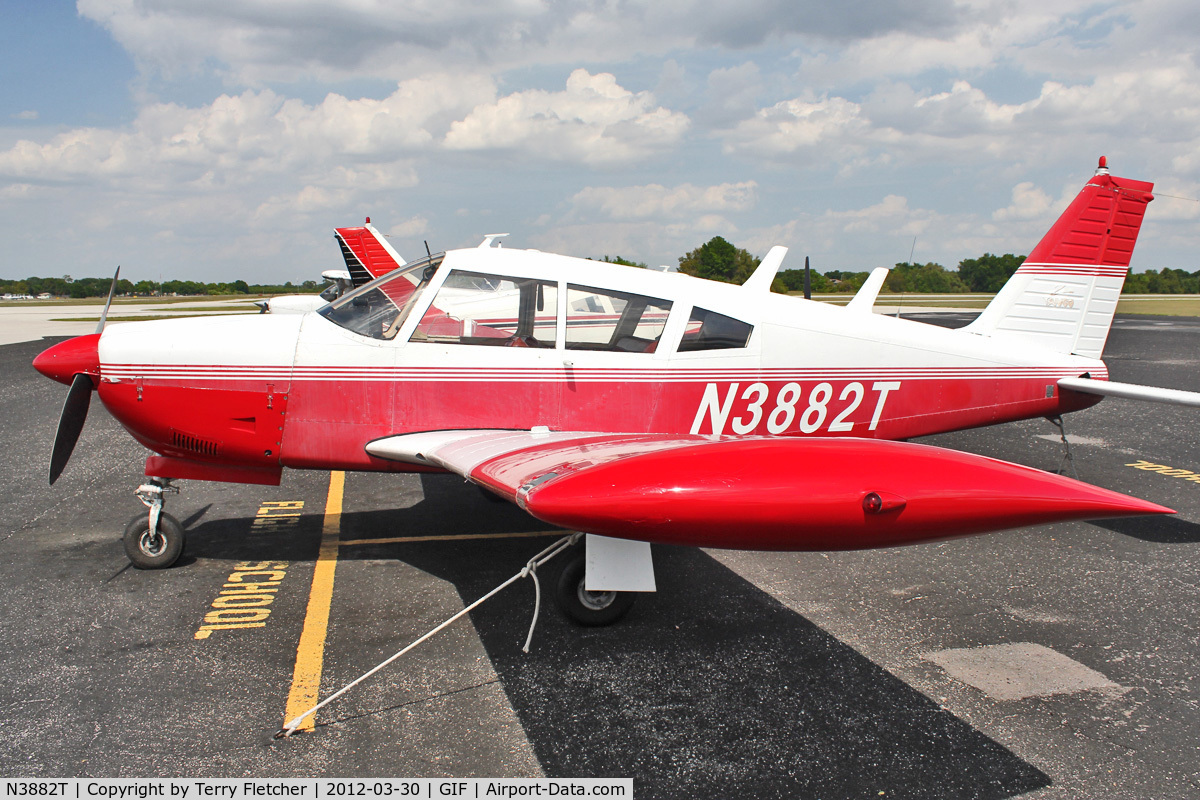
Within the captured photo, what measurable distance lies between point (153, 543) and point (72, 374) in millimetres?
1218

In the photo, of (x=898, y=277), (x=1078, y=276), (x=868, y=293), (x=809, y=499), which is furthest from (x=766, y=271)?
(x=898, y=277)

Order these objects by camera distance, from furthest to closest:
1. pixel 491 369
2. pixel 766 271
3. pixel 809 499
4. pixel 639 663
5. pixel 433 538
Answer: pixel 766 271
pixel 433 538
pixel 491 369
pixel 639 663
pixel 809 499

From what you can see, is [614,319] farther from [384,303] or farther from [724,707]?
[724,707]

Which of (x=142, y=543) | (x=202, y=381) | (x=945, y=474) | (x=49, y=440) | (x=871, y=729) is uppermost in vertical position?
(x=945, y=474)

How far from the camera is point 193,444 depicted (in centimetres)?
464

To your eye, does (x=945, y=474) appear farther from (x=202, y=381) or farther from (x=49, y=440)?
(x=49, y=440)

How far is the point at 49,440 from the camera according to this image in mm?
8633

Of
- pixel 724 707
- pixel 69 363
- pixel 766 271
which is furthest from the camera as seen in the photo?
pixel 766 271

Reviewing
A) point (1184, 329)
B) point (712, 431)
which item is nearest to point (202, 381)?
point (712, 431)

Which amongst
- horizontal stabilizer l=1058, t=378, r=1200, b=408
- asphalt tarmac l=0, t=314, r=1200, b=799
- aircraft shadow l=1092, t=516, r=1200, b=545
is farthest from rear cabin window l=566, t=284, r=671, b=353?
aircraft shadow l=1092, t=516, r=1200, b=545

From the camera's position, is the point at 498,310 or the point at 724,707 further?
the point at 498,310

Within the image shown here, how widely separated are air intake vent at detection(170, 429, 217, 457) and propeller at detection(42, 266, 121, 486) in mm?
536

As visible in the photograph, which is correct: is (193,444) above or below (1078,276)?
below

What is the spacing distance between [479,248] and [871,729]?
3795mm
